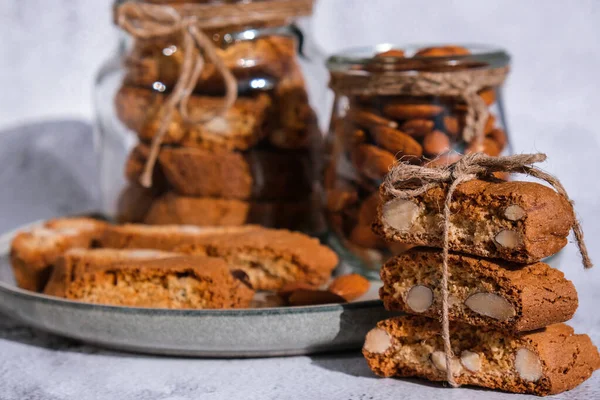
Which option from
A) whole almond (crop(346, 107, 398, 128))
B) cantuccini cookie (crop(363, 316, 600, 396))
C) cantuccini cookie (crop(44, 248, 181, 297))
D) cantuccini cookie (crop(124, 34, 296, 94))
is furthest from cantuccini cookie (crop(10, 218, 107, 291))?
cantuccini cookie (crop(363, 316, 600, 396))

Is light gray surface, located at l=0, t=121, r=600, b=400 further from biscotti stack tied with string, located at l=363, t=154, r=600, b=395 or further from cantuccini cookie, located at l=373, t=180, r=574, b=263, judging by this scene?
cantuccini cookie, located at l=373, t=180, r=574, b=263

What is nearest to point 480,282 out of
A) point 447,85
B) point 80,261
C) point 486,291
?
point 486,291

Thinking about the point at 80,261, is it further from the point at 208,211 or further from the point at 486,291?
the point at 486,291

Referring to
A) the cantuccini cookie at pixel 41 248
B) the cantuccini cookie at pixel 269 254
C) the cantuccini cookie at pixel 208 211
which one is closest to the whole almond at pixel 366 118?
the cantuccini cookie at pixel 269 254

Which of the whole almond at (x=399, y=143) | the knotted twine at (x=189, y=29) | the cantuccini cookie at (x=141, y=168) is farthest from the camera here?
the cantuccini cookie at (x=141, y=168)

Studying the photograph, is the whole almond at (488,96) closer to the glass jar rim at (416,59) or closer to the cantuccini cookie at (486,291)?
the glass jar rim at (416,59)

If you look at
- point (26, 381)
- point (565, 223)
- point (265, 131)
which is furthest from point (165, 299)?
point (565, 223)

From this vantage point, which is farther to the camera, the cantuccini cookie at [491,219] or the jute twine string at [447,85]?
the jute twine string at [447,85]

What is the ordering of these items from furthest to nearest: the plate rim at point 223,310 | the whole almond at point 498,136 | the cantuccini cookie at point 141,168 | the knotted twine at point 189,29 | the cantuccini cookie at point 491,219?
1. the cantuccini cookie at point 141,168
2. the knotted twine at point 189,29
3. the whole almond at point 498,136
4. the plate rim at point 223,310
5. the cantuccini cookie at point 491,219
